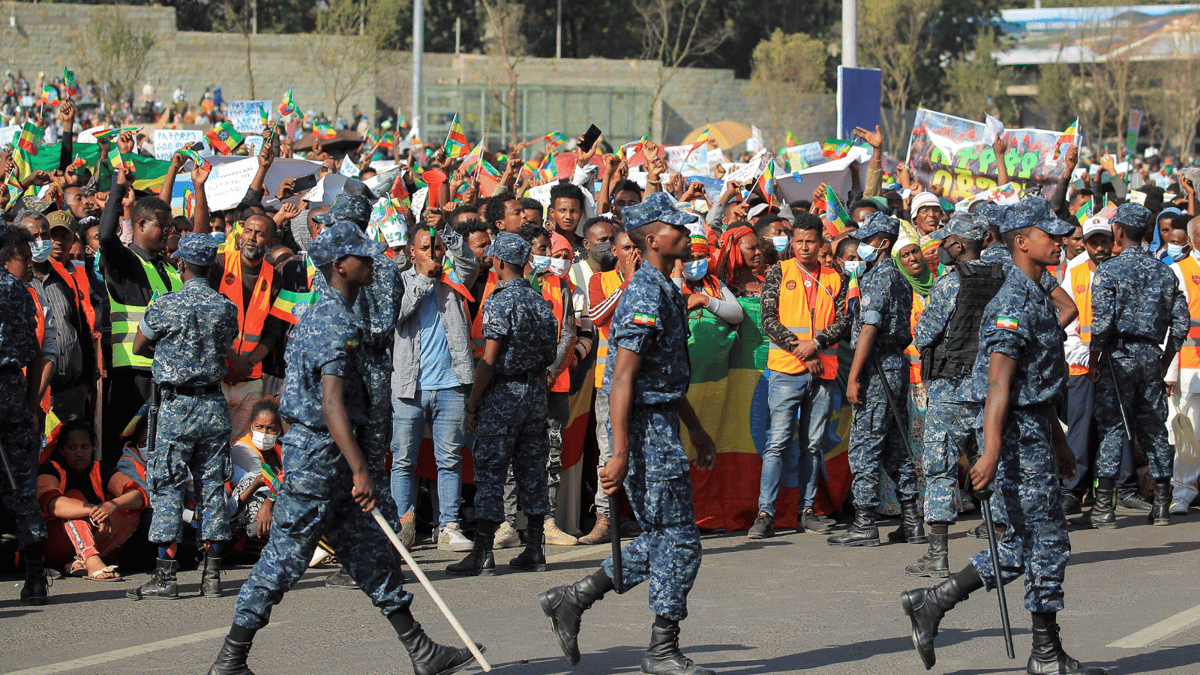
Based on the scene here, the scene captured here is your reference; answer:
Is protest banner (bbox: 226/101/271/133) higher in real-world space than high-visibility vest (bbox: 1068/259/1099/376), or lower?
higher

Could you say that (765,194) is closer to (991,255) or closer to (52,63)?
(991,255)

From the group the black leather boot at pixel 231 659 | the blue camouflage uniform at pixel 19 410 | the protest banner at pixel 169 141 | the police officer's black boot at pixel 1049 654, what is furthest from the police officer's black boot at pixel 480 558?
the protest banner at pixel 169 141

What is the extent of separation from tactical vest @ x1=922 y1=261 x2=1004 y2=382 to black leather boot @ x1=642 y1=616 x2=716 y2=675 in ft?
8.88

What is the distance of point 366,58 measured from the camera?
41031 mm

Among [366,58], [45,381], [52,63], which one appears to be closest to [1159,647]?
[45,381]

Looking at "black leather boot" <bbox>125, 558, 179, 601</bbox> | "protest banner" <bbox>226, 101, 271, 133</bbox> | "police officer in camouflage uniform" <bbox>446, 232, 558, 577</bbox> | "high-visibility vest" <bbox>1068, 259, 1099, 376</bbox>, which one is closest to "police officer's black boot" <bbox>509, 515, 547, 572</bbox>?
"police officer in camouflage uniform" <bbox>446, 232, 558, 577</bbox>

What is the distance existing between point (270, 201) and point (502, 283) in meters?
4.38

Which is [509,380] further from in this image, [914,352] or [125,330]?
[914,352]

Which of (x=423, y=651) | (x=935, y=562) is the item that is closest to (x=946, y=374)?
(x=935, y=562)

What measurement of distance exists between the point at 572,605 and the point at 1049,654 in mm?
1997

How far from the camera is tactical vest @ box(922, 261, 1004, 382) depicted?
755cm

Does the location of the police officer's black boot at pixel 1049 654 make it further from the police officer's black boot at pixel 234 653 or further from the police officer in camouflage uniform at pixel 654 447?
the police officer's black boot at pixel 234 653

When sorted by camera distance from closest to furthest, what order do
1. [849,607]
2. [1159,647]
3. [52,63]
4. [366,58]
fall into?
[1159,647], [849,607], [366,58], [52,63]

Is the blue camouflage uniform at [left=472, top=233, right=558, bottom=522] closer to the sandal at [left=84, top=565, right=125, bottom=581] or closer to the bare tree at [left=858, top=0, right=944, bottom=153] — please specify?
the sandal at [left=84, top=565, right=125, bottom=581]
